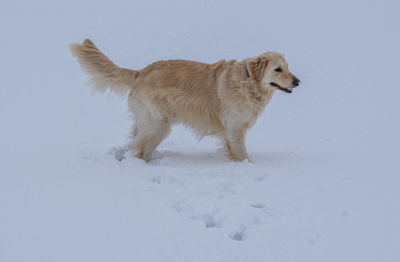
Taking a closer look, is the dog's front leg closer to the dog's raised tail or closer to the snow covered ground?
the snow covered ground

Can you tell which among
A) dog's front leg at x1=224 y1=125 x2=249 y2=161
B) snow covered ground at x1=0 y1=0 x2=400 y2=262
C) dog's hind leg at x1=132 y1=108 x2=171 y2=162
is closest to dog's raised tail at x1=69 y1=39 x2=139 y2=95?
snow covered ground at x1=0 y1=0 x2=400 y2=262

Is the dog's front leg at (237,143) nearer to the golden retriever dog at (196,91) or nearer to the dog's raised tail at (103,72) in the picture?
the golden retriever dog at (196,91)

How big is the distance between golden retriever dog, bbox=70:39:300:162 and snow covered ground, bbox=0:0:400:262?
32cm

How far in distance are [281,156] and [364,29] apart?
42.6 feet

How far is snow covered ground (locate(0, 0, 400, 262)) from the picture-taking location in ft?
10.2

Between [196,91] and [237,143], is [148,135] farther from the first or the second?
[237,143]

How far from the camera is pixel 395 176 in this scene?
440 cm

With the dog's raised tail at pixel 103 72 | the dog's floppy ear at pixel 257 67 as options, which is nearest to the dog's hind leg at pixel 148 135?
the dog's raised tail at pixel 103 72

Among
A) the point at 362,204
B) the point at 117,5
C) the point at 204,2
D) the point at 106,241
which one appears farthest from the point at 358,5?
the point at 106,241

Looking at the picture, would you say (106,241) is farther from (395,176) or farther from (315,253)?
(395,176)

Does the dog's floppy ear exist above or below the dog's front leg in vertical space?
above

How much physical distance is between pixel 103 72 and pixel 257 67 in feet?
6.45

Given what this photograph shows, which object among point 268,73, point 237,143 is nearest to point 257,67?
point 268,73

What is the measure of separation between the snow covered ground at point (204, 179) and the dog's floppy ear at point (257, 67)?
3.44ft
